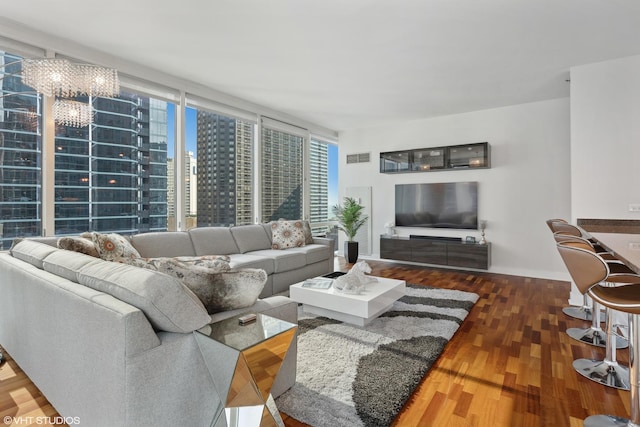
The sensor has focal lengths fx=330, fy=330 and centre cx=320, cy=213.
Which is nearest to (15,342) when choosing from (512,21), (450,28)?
(450,28)

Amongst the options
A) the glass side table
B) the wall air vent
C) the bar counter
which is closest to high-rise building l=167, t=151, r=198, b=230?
the glass side table

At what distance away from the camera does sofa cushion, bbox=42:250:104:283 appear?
172cm

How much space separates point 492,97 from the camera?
4.94 metres

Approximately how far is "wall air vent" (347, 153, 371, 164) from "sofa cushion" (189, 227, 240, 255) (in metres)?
3.58

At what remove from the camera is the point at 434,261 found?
5.60 meters

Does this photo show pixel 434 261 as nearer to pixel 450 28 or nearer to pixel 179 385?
pixel 450 28

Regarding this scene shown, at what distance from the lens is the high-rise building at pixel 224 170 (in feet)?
15.8

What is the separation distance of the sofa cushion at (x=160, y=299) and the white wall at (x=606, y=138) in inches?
170

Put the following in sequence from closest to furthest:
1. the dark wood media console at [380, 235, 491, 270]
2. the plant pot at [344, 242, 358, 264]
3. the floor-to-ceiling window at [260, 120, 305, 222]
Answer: the dark wood media console at [380, 235, 491, 270] → the floor-to-ceiling window at [260, 120, 305, 222] → the plant pot at [344, 242, 358, 264]

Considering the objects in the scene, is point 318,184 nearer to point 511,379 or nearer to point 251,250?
point 251,250

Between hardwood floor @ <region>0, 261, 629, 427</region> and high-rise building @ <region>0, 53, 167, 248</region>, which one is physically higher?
high-rise building @ <region>0, 53, 167, 248</region>

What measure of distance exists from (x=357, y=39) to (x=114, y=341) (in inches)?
123

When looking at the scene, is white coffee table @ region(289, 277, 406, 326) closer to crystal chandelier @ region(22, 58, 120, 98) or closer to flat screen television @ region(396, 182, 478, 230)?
crystal chandelier @ region(22, 58, 120, 98)

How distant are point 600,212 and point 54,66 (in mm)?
5389
